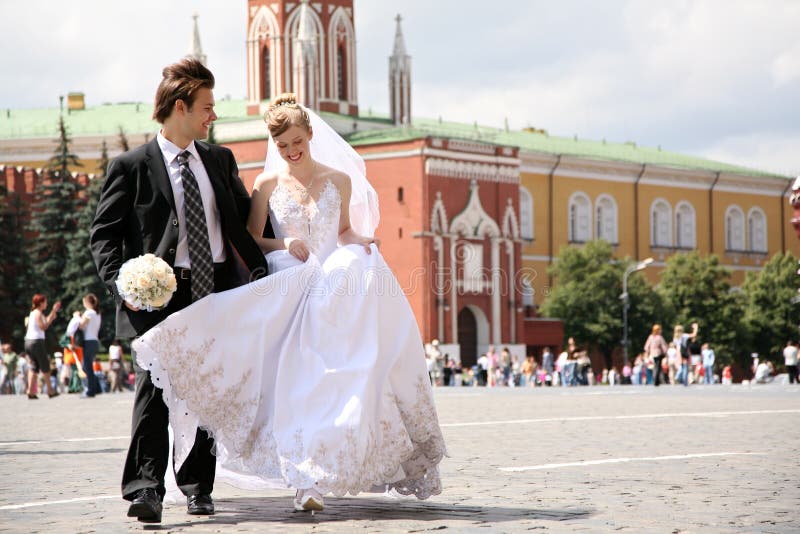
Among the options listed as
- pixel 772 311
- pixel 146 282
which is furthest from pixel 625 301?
pixel 146 282

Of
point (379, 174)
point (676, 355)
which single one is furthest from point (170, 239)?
point (379, 174)

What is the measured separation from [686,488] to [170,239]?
300cm

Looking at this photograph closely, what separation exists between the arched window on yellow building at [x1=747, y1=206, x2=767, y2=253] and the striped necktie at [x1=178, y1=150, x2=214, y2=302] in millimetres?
90115

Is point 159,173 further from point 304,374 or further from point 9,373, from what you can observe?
point 9,373

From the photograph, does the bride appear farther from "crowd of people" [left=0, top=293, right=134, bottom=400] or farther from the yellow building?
the yellow building

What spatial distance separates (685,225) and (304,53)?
27.4 metres

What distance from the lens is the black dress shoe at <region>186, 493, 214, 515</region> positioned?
7.88 m

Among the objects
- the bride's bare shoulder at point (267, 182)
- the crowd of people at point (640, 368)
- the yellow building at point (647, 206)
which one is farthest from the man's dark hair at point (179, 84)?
the yellow building at point (647, 206)

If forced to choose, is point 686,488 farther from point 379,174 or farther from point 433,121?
point 433,121

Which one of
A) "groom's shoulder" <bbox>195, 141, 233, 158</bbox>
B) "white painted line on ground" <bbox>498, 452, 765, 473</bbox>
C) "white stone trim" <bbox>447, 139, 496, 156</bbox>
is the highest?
"white stone trim" <bbox>447, 139, 496, 156</bbox>

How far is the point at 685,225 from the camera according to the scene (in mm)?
91875

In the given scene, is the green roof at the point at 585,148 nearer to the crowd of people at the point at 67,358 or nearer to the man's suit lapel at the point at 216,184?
the crowd of people at the point at 67,358

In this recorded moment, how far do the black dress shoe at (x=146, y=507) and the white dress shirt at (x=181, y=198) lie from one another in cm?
111

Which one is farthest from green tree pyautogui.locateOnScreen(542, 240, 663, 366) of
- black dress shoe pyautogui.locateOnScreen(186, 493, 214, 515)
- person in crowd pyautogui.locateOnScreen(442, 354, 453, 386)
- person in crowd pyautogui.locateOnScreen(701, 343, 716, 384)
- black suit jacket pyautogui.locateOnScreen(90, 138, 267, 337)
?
black suit jacket pyautogui.locateOnScreen(90, 138, 267, 337)
